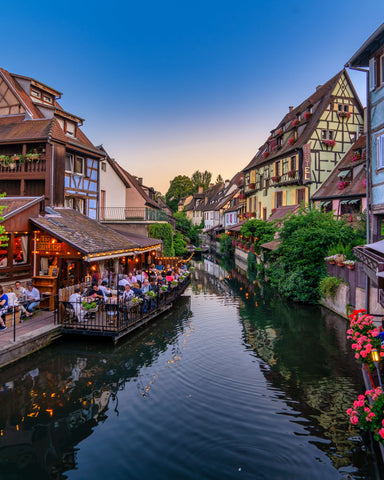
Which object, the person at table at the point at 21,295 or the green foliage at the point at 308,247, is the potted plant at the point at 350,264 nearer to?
the green foliage at the point at 308,247

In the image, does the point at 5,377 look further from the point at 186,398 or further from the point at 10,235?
the point at 10,235

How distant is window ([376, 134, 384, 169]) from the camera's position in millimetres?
13427

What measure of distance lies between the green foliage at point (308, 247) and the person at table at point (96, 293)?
11296mm

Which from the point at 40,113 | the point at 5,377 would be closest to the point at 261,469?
the point at 5,377

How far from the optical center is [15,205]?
14.5 meters

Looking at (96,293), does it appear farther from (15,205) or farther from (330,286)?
(330,286)

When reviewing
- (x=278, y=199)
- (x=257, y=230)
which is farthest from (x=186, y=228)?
(x=278, y=199)

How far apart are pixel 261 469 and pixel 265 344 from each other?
24.2 feet

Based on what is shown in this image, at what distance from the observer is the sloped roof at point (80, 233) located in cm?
1407

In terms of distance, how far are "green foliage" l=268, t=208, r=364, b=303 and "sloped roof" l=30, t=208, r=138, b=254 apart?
9.30 meters

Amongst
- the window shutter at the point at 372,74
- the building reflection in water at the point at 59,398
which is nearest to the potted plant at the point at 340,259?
the window shutter at the point at 372,74

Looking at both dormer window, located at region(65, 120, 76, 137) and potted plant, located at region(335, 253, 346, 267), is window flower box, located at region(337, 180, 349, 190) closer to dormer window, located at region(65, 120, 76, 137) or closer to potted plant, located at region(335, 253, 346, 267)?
potted plant, located at region(335, 253, 346, 267)

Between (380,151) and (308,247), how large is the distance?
7230mm

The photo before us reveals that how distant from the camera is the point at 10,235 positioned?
13648 millimetres
